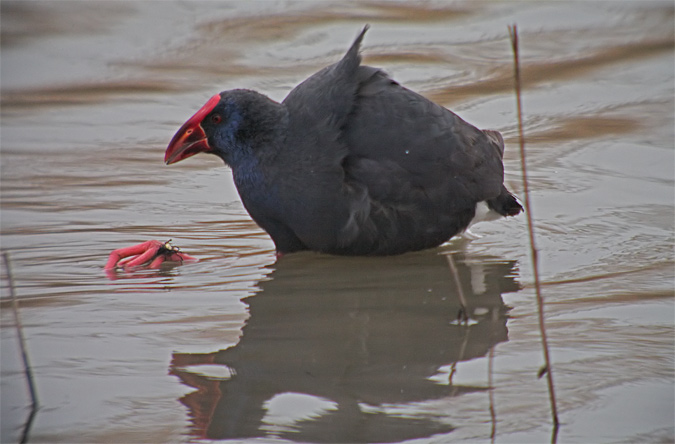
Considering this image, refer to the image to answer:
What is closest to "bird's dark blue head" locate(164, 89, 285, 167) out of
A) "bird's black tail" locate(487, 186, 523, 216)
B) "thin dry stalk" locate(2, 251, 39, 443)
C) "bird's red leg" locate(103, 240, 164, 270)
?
"bird's red leg" locate(103, 240, 164, 270)

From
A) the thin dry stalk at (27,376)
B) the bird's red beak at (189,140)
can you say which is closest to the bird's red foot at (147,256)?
the bird's red beak at (189,140)

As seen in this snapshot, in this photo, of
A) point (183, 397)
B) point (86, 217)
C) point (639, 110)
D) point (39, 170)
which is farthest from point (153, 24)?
point (183, 397)

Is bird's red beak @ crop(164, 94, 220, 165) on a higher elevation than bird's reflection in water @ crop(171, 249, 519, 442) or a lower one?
higher

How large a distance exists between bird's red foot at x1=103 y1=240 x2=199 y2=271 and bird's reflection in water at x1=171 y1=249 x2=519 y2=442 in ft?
1.44

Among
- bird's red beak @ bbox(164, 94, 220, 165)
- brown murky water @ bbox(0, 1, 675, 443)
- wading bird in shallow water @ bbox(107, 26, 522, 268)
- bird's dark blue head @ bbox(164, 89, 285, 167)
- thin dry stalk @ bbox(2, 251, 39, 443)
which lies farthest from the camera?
bird's red beak @ bbox(164, 94, 220, 165)

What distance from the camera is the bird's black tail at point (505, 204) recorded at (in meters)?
4.27

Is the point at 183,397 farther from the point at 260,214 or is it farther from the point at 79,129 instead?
the point at 79,129

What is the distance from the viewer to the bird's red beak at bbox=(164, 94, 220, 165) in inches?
160

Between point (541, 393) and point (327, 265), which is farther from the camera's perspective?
point (327, 265)

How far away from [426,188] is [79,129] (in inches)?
110

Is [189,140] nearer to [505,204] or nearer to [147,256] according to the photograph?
[147,256]

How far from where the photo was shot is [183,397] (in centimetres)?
286

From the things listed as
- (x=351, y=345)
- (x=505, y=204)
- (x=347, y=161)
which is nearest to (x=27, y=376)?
(x=351, y=345)

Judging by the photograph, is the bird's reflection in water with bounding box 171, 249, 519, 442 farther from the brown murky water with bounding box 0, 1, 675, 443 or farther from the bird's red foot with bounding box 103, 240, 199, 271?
the bird's red foot with bounding box 103, 240, 199, 271
